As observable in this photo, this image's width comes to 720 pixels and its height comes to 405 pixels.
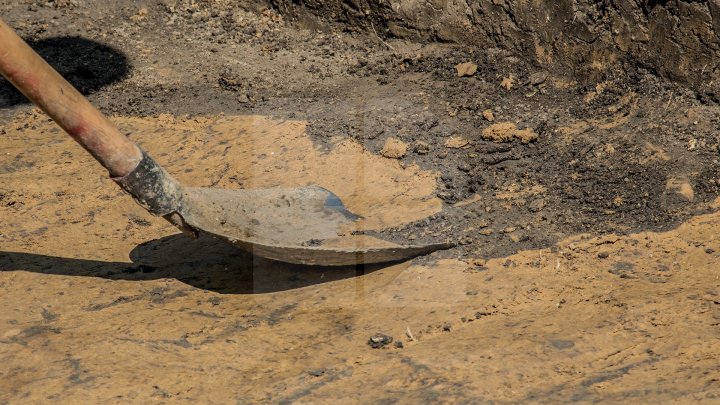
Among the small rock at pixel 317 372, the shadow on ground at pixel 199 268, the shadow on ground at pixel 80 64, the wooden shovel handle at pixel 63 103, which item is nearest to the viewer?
the small rock at pixel 317 372

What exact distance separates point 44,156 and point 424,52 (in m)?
2.32

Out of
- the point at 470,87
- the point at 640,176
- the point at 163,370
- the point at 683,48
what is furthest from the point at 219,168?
the point at 683,48

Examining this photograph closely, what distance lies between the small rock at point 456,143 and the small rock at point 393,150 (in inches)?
9.1

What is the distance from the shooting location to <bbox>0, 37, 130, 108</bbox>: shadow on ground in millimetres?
5934

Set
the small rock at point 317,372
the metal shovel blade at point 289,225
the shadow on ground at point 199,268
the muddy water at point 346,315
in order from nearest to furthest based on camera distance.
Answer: the muddy water at point 346,315 → the small rock at point 317,372 → the metal shovel blade at point 289,225 → the shadow on ground at point 199,268

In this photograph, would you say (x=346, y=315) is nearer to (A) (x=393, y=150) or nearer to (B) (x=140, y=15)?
(A) (x=393, y=150)

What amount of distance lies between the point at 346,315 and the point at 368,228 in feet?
2.21

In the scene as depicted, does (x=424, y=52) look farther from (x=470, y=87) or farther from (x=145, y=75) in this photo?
(x=145, y=75)

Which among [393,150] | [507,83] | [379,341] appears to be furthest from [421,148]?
[379,341]

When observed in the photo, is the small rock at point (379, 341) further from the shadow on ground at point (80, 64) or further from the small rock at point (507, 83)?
the shadow on ground at point (80, 64)

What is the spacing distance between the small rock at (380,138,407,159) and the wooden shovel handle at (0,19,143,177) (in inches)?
60.4

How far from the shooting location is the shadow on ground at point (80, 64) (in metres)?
5.93

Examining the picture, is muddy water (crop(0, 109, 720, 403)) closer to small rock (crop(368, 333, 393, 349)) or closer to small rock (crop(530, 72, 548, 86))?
small rock (crop(368, 333, 393, 349))

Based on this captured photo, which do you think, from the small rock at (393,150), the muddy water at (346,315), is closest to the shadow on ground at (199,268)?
A: the muddy water at (346,315)
